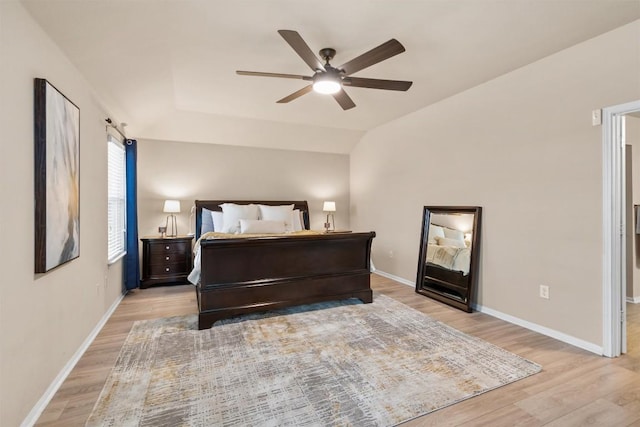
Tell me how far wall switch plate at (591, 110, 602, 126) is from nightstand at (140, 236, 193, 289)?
194 inches

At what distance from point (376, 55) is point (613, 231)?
2.31 meters

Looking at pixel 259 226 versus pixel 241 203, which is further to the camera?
pixel 241 203

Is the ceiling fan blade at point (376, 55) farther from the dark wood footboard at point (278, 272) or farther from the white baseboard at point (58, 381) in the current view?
the white baseboard at point (58, 381)

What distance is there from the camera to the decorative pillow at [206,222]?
5.05 m

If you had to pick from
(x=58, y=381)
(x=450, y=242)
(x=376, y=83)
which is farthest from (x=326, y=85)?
(x=58, y=381)

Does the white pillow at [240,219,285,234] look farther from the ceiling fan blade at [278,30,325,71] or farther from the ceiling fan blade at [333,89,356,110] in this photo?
the ceiling fan blade at [278,30,325,71]

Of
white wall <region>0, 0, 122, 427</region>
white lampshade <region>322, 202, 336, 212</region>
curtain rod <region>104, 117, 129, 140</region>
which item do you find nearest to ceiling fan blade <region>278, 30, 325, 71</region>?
white wall <region>0, 0, 122, 427</region>

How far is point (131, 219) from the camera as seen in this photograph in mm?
4324

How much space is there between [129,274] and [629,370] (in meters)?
5.34

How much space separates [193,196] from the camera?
17.3 ft

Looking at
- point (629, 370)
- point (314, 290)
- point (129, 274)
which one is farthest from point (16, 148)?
point (629, 370)

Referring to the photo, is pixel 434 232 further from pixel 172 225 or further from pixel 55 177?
pixel 172 225

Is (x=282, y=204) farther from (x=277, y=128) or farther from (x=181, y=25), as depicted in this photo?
(x=181, y=25)

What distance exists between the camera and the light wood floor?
1774 millimetres
